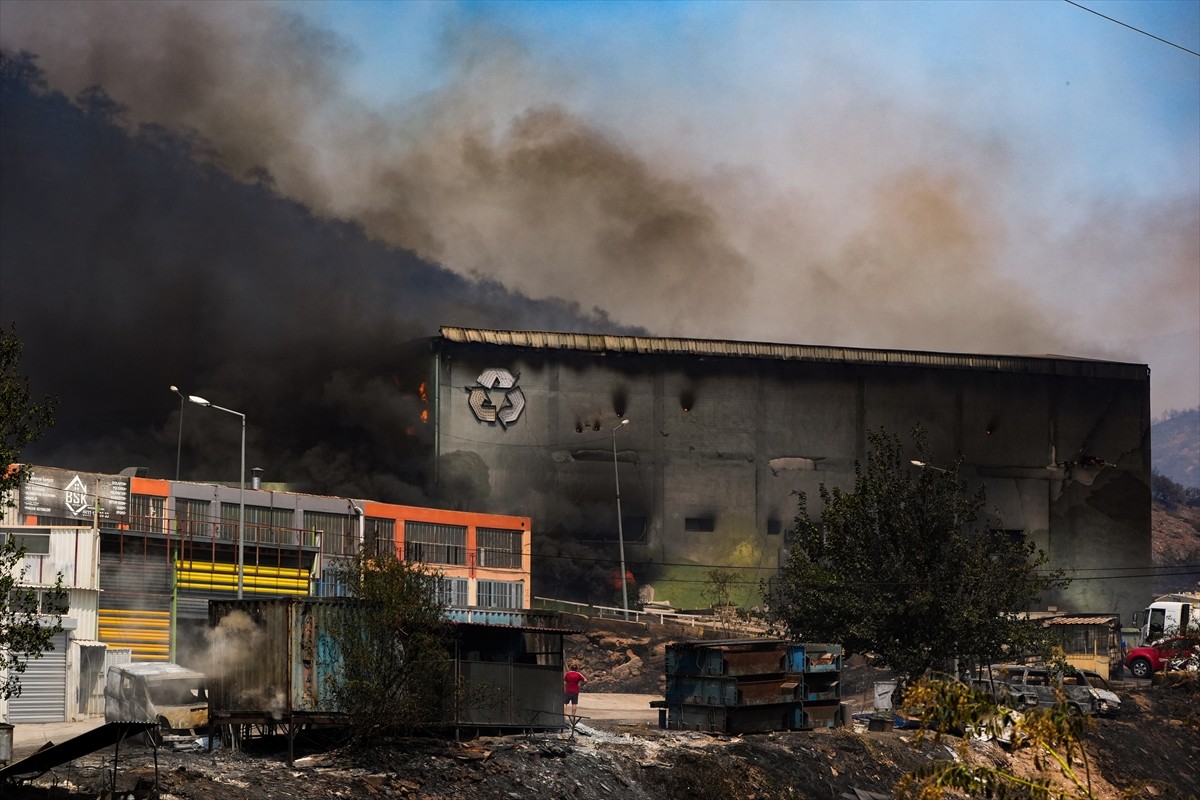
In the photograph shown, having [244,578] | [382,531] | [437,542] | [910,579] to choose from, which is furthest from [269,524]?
[910,579]

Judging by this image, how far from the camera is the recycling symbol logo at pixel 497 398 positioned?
89.4m

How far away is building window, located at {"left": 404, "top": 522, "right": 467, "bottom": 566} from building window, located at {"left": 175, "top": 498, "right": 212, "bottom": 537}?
12.0 m

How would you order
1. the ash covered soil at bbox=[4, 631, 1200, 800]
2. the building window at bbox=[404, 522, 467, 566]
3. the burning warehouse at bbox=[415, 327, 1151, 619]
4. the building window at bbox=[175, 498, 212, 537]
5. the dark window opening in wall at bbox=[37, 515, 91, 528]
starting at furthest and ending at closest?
the burning warehouse at bbox=[415, 327, 1151, 619] < the building window at bbox=[404, 522, 467, 566] < the building window at bbox=[175, 498, 212, 537] < the dark window opening in wall at bbox=[37, 515, 91, 528] < the ash covered soil at bbox=[4, 631, 1200, 800]

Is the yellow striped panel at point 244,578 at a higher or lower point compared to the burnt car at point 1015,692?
higher

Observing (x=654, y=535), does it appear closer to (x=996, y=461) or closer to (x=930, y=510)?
(x=996, y=461)

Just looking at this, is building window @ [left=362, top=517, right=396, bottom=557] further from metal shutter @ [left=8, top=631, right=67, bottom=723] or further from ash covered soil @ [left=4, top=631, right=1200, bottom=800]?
ash covered soil @ [left=4, top=631, right=1200, bottom=800]

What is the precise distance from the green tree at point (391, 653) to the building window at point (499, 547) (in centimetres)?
4550

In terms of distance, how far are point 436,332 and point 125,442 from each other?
880 inches

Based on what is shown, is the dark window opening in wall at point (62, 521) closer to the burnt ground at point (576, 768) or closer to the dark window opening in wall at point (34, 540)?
the dark window opening in wall at point (34, 540)

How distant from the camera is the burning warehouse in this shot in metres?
89.7

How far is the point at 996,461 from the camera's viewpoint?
324ft

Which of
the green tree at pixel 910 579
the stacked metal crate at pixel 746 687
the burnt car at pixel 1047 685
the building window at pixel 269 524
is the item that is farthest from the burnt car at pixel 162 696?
the building window at pixel 269 524

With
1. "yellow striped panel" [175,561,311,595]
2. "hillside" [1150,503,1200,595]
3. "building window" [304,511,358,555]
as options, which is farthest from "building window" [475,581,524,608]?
"hillside" [1150,503,1200,595]

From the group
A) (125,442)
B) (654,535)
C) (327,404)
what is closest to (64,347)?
(125,442)
